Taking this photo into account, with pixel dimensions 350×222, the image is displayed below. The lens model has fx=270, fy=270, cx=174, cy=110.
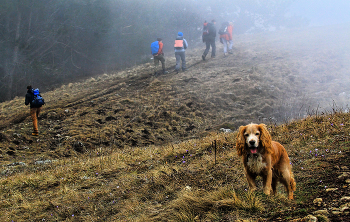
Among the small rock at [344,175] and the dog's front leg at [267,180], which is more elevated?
the dog's front leg at [267,180]

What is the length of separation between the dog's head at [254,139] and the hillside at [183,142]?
56cm

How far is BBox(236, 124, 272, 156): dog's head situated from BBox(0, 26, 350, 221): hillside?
556 millimetres

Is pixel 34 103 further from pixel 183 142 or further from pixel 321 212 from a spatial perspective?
pixel 321 212

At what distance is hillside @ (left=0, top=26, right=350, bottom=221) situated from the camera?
3.61 m

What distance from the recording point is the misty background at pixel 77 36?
21188 millimetres

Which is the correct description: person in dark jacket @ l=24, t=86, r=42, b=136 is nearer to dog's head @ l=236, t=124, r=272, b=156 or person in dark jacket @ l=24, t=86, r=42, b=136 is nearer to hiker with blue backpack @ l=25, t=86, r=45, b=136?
hiker with blue backpack @ l=25, t=86, r=45, b=136

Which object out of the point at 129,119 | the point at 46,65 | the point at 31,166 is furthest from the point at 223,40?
the point at 31,166

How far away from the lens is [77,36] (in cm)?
2347

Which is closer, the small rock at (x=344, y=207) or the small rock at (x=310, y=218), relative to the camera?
the small rock at (x=310, y=218)

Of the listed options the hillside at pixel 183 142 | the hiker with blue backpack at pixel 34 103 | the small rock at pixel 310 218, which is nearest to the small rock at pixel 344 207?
the hillside at pixel 183 142

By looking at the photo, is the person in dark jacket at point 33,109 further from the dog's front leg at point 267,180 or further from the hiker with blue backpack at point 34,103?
the dog's front leg at point 267,180

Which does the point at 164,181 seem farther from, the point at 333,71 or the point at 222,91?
the point at 333,71

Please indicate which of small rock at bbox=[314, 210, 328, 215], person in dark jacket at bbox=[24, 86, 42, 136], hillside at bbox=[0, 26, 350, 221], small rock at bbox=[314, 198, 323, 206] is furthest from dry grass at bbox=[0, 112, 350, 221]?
person in dark jacket at bbox=[24, 86, 42, 136]

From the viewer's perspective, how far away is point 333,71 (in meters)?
16.4
